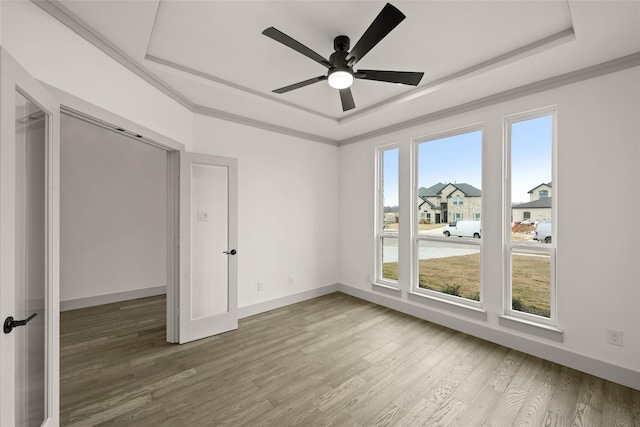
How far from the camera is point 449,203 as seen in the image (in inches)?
143

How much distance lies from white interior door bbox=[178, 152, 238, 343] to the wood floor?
28 centimetres

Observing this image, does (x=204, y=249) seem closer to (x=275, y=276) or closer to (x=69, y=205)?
(x=275, y=276)

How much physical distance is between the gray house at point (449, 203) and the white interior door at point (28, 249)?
381cm

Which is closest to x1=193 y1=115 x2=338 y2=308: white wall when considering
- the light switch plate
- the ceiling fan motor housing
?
the light switch plate

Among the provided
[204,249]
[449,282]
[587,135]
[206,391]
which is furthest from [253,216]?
[587,135]

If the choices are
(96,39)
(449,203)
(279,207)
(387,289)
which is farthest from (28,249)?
(449,203)

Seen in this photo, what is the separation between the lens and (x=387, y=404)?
6.86 feet

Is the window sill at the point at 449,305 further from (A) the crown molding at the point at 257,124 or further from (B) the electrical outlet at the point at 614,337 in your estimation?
(A) the crown molding at the point at 257,124

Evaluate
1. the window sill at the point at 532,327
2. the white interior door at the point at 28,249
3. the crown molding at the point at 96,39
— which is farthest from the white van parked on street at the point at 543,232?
the crown molding at the point at 96,39

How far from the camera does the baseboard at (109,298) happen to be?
399 cm

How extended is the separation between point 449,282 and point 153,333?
3.83m

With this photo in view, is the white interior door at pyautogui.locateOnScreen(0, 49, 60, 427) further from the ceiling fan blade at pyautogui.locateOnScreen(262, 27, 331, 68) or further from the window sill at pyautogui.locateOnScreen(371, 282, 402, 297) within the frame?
the window sill at pyautogui.locateOnScreen(371, 282, 402, 297)

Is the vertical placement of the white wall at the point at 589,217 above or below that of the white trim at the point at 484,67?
below

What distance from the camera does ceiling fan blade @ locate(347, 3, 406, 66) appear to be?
59.2 inches
